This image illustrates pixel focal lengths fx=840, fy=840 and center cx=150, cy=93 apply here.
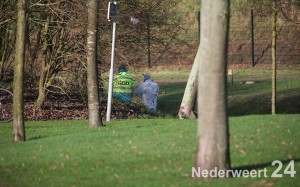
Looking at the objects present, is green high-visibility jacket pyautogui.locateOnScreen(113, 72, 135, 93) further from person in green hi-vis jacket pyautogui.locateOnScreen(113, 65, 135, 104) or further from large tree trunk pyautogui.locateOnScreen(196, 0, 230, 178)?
large tree trunk pyautogui.locateOnScreen(196, 0, 230, 178)

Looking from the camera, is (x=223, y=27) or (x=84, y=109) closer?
(x=223, y=27)

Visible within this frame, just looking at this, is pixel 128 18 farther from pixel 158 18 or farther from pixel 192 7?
pixel 192 7

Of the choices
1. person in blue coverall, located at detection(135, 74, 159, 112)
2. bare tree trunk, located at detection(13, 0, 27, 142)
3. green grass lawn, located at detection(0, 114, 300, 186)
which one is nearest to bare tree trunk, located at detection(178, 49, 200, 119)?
person in blue coverall, located at detection(135, 74, 159, 112)

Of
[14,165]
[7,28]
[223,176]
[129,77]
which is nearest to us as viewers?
[223,176]

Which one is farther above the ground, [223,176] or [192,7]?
[192,7]

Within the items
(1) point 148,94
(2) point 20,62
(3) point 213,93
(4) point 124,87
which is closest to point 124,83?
(4) point 124,87

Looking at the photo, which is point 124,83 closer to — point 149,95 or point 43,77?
point 149,95

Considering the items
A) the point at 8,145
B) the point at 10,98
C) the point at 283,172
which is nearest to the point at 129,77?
the point at 10,98

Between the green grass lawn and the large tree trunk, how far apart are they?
1.35ft

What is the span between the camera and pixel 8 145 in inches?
669

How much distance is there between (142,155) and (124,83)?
1620 cm

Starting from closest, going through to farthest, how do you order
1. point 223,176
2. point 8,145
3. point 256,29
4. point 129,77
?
point 223,176 < point 8,145 < point 129,77 < point 256,29

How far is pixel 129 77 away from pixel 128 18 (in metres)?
3.19

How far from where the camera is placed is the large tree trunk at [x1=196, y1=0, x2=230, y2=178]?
12344mm
